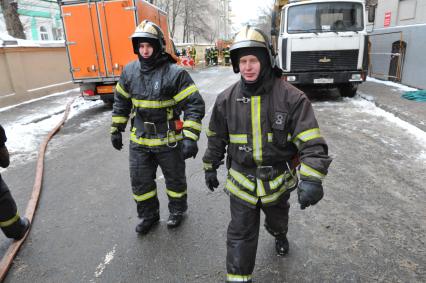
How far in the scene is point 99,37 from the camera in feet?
33.1

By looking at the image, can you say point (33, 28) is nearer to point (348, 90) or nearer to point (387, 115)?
point (348, 90)

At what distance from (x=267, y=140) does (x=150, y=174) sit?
1.50 meters

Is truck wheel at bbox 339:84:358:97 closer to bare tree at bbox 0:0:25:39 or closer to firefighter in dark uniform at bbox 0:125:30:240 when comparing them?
firefighter in dark uniform at bbox 0:125:30:240

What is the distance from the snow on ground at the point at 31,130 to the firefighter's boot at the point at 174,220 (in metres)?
3.79

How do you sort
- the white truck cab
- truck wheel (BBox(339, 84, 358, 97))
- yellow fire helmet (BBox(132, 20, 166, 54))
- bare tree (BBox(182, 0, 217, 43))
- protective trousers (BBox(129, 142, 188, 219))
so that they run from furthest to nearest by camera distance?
bare tree (BBox(182, 0, 217, 43)) → truck wheel (BBox(339, 84, 358, 97)) → the white truck cab → protective trousers (BBox(129, 142, 188, 219)) → yellow fire helmet (BBox(132, 20, 166, 54))

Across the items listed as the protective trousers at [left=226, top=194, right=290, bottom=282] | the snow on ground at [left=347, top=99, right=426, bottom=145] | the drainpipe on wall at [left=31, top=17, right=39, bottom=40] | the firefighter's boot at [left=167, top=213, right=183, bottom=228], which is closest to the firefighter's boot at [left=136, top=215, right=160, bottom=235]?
the firefighter's boot at [left=167, top=213, right=183, bottom=228]

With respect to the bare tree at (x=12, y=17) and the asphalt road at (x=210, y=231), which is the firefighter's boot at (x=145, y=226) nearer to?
the asphalt road at (x=210, y=231)

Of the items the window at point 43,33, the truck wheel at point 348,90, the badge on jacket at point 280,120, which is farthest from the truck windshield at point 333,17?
the window at point 43,33

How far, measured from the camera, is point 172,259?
3.00 m

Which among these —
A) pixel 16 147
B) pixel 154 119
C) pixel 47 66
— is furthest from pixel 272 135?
pixel 47 66

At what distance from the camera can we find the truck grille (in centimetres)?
952

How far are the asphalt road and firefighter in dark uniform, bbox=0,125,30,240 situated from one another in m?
0.18

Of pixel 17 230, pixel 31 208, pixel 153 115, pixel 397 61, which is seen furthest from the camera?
pixel 397 61

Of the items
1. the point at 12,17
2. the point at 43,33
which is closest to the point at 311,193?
the point at 12,17
